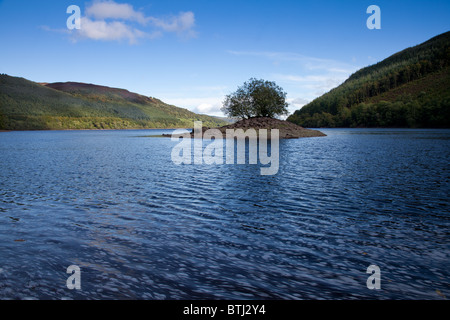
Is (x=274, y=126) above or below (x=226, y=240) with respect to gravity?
above

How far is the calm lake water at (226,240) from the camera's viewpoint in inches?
324

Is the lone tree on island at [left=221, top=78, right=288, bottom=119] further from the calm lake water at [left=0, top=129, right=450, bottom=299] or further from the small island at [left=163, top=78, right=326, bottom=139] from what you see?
the calm lake water at [left=0, top=129, right=450, bottom=299]

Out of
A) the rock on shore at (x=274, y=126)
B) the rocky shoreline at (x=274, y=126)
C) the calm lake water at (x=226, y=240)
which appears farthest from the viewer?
the rock on shore at (x=274, y=126)

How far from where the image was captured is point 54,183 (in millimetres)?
24625

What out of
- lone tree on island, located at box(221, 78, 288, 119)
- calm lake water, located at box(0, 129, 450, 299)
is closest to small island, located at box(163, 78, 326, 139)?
lone tree on island, located at box(221, 78, 288, 119)

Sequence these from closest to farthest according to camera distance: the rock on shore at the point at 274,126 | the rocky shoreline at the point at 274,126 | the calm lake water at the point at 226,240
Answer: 1. the calm lake water at the point at 226,240
2. the rocky shoreline at the point at 274,126
3. the rock on shore at the point at 274,126

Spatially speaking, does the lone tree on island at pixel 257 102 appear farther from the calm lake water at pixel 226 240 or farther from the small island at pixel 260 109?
the calm lake water at pixel 226 240

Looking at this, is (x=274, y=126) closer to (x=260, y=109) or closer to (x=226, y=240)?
(x=260, y=109)

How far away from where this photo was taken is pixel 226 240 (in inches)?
463

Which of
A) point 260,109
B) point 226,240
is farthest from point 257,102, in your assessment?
point 226,240

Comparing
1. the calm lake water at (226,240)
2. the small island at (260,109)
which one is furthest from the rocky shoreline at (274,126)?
the calm lake water at (226,240)

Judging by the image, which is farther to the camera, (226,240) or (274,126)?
(274,126)
